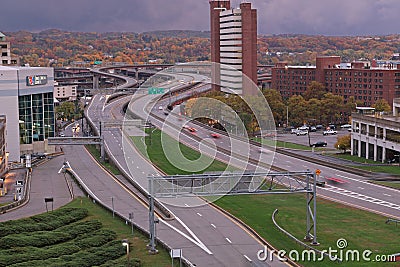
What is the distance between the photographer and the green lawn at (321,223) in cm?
3928

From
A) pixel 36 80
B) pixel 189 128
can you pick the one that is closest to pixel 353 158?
pixel 189 128

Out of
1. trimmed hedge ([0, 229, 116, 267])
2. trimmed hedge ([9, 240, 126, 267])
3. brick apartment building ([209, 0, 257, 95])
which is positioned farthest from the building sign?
brick apartment building ([209, 0, 257, 95])

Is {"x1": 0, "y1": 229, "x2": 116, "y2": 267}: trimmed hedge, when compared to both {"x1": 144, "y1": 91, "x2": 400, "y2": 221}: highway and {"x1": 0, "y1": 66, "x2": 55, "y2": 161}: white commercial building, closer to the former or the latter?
{"x1": 144, "y1": 91, "x2": 400, "y2": 221}: highway

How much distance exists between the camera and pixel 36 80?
81.1m

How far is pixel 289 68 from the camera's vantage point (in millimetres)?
138875

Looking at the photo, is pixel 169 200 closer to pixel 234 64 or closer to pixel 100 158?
pixel 100 158

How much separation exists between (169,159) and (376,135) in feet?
70.7

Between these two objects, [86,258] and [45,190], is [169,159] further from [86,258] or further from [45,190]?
[86,258]

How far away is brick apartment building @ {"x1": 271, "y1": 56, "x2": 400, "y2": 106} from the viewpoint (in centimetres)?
11812

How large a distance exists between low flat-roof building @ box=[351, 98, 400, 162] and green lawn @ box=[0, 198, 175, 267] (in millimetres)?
33565

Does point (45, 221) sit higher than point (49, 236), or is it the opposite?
point (49, 236)

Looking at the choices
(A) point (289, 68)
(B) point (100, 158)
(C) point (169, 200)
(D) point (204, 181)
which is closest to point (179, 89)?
(A) point (289, 68)

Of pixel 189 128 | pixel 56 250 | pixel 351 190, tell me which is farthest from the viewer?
pixel 189 128

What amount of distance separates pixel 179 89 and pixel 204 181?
107 metres
